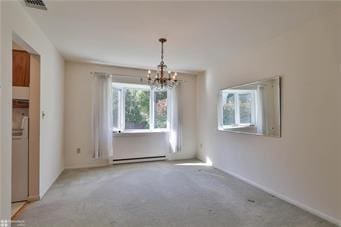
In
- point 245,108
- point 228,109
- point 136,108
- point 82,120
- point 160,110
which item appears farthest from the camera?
point 160,110

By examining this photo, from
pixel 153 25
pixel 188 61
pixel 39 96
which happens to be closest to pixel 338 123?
pixel 153 25

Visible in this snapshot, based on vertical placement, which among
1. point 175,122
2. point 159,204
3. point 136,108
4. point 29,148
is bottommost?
Answer: point 159,204

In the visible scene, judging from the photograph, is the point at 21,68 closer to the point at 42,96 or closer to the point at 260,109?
the point at 42,96

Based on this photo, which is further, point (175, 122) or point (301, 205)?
point (175, 122)

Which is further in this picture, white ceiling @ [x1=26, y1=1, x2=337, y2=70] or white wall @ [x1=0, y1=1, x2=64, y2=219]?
white ceiling @ [x1=26, y1=1, x2=337, y2=70]

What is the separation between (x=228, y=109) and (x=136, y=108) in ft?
7.83

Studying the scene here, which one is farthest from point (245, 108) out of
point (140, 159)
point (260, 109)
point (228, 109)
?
point (140, 159)

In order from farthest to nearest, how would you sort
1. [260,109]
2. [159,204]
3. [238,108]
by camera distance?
[238,108]
[260,109]
[159,204]

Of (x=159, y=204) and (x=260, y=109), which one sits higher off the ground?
(x=260, y=109)

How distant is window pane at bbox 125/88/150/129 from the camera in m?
5.27

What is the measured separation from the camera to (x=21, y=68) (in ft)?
9.95

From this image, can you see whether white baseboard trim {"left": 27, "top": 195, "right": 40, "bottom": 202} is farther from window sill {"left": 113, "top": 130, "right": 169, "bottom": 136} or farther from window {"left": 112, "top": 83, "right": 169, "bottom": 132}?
window {"left": 112, "top": 83, "right": 169, "bottom": 132}

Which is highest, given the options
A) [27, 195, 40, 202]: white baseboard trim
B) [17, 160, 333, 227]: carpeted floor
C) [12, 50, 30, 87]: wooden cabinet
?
[12, 50, 30, 87]: wooden cabinet

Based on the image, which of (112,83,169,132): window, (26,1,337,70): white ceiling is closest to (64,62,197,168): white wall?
(112,83,169,132): window
